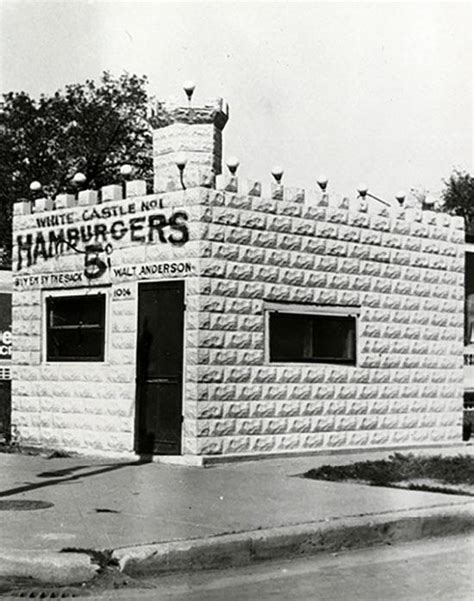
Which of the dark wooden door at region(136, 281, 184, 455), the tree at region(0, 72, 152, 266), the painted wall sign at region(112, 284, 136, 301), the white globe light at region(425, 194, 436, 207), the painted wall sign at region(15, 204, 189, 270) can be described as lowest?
the dark wooden door at region(136, 281, 184, 455)

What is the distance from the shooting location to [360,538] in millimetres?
9914

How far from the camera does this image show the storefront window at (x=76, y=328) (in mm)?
16500

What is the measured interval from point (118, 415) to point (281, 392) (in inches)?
96.9

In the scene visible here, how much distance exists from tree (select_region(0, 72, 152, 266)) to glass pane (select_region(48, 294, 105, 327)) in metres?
25.3

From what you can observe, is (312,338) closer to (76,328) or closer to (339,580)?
(76,328)

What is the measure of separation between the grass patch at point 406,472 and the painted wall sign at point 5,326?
1047 centimetres

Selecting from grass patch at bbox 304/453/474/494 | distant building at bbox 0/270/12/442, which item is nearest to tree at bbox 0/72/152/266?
distant building at bbox 0/270/12/442

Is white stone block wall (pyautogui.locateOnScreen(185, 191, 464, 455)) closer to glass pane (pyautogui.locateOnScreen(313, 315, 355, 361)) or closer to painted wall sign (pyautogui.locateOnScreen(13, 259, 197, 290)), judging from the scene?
glass pane (pyautogui.locateOnScreen(313, 315, 355, 361))

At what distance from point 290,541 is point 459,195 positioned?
52.3m

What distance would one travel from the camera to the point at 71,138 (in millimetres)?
43438

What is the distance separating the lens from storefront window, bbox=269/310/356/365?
1616 cm

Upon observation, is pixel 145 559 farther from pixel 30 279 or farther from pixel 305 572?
pixel 30 279

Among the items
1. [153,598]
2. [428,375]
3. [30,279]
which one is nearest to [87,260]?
[30,279]

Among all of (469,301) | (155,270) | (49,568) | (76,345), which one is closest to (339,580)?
(49,568)
